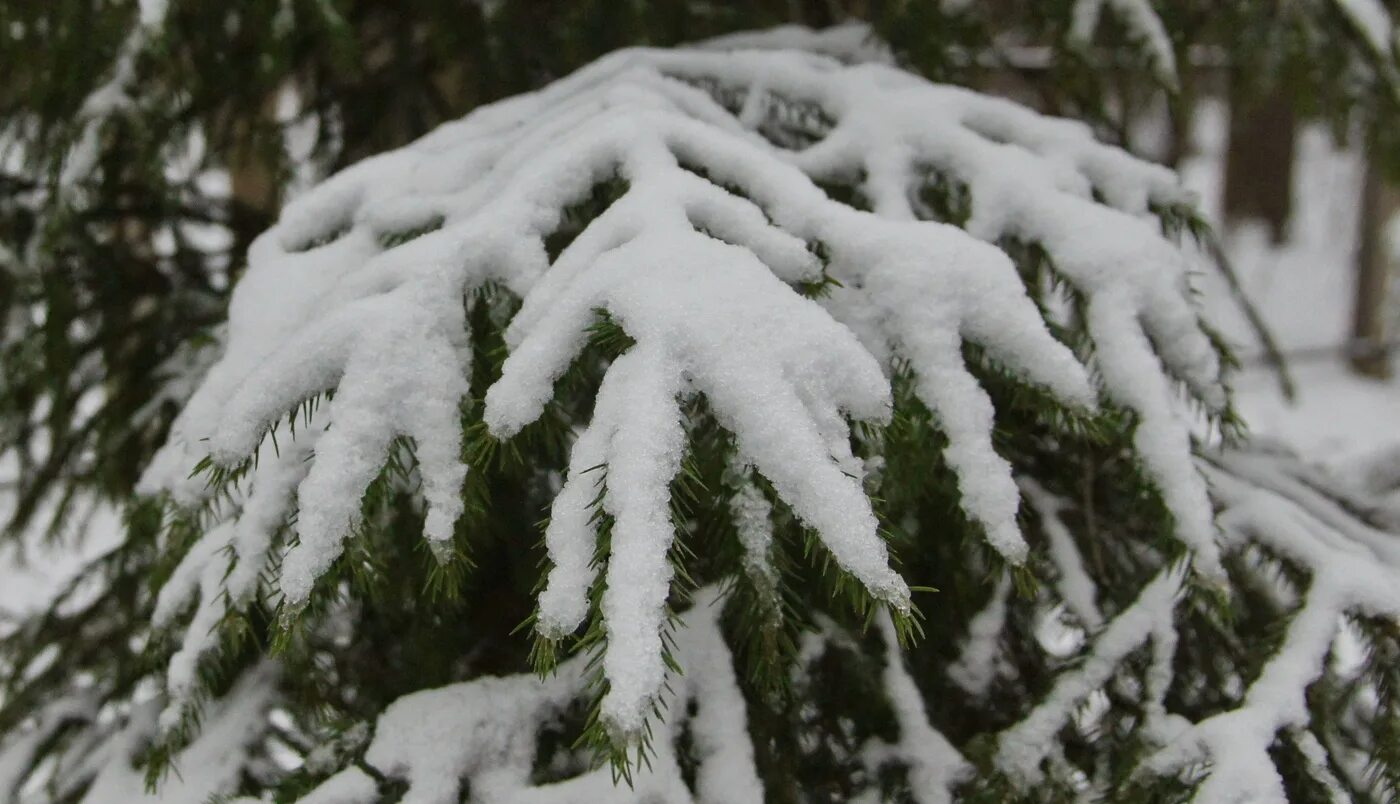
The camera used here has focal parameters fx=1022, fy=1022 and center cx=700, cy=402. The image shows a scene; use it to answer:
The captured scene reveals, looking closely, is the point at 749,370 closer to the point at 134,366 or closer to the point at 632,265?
the point at 632,265

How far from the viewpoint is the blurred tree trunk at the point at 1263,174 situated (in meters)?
10.8

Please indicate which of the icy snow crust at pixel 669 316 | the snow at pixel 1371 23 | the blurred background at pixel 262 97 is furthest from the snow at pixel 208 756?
the snow at pixel 1371 23

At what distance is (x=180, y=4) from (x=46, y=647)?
55.3 inches

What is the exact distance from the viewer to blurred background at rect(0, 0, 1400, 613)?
1916 millimetres

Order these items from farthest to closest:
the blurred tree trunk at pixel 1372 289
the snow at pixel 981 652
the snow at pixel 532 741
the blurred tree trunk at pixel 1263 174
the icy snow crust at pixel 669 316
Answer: the blurred tree trunk at pixel 1263 174, the blurred tree trunk at pixel 1372 289, the snow at pixel 981 652, the snow at pixel 532 741, the icy snow crust at pixel 669 316

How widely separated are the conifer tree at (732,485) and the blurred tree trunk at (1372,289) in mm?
9704

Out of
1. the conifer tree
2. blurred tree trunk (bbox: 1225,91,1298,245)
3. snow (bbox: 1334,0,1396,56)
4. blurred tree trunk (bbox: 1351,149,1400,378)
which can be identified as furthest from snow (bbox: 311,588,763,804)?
blurred tree trunk (bbox: 1225,91,1298,245)

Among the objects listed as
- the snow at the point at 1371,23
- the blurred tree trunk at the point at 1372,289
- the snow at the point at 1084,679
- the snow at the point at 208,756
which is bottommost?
the blurred tree trunk at the point at 1372,289

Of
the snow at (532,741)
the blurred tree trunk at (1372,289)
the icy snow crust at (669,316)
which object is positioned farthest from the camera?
the blurred tree trunk at (1372,289)

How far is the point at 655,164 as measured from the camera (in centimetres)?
132

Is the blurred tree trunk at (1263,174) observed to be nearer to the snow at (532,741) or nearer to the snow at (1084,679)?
the snow at (1084,679)

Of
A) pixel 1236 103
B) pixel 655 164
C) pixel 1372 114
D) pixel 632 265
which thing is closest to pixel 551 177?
pixel 655 164

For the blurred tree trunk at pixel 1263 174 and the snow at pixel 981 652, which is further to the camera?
the blurred tree trunk at pixel 1263 174

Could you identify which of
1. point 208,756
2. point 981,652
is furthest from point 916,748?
point 208,756
